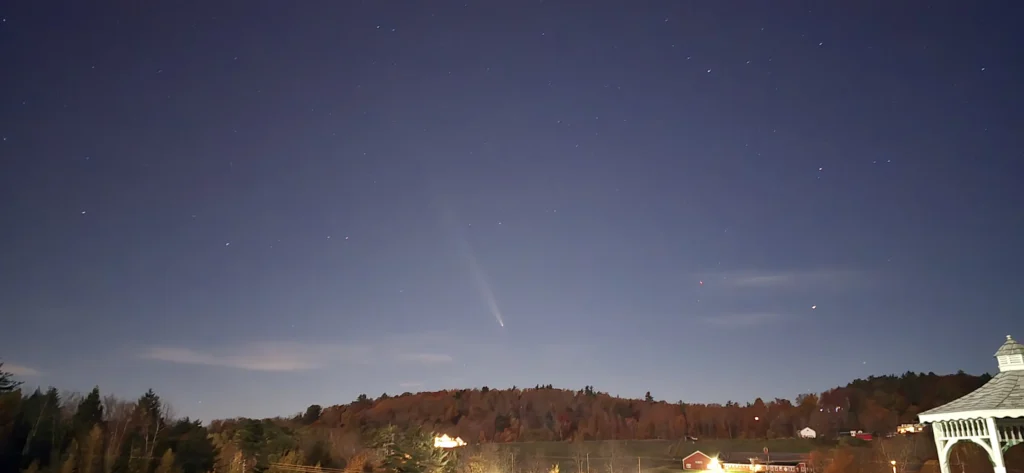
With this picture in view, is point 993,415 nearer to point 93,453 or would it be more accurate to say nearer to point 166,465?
point 166,465

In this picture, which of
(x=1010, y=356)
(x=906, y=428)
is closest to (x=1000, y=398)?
(x=1010, y=356)

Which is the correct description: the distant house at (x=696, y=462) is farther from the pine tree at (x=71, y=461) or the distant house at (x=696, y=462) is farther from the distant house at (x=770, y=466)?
the pine tree at (x=71, y=461)

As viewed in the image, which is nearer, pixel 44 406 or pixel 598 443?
pixel 44 406

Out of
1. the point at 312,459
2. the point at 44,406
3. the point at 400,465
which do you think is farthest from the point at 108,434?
the point at 400,465

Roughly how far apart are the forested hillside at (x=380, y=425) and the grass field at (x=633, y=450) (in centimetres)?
445

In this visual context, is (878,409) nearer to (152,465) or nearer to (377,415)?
(377,415)

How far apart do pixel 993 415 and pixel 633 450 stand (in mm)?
106451

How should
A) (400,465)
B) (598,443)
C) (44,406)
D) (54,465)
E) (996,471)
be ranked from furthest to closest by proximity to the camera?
1. (598,443)
2. (400,465)
3. (44,406)
4. (54,465)
5. (996,471)

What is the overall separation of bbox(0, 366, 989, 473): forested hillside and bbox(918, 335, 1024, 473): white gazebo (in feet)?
104

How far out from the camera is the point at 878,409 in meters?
109

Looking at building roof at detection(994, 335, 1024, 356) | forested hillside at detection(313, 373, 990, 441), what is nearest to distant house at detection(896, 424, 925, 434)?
forested hillside at detection(313, 373, 990, 441)

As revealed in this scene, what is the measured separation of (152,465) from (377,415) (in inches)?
3997

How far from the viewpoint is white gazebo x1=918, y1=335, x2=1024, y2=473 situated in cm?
1723

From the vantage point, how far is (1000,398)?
17.7 m
